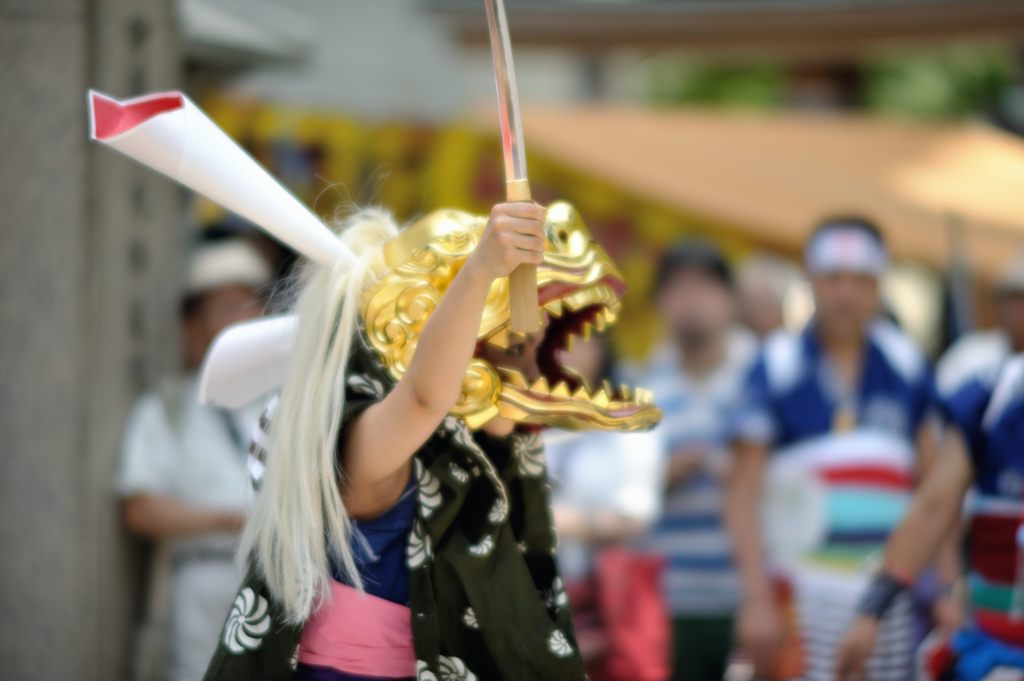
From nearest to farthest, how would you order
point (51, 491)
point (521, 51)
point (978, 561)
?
point (978, 561), point (51, 491), point (521, 51)

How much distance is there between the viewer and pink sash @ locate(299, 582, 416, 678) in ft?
7.63

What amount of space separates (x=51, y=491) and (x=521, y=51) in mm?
7267

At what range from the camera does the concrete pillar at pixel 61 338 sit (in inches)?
133

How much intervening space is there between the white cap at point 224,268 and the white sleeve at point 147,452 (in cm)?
42

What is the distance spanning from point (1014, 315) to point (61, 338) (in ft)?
11.3

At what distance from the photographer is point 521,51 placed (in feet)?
33.0

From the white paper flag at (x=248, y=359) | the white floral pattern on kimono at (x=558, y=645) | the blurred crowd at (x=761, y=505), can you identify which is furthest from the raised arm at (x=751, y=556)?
the white paper flag at (x=248, y=359)

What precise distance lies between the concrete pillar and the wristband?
7.20 ft

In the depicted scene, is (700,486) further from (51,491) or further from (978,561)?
(51,491)

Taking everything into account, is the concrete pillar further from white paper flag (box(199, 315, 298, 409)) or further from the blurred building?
white paper flag (box(199, 315, 298, 409))

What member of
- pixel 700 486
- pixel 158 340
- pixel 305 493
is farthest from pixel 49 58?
pixel 700 486

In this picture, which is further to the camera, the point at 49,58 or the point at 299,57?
the point at 299,57

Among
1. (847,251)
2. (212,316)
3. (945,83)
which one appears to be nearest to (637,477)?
(847,251)

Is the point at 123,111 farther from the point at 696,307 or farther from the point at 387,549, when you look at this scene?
the point at 696,307
